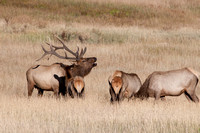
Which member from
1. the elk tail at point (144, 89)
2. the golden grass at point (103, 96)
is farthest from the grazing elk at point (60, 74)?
the elk tail at point (144, 89)

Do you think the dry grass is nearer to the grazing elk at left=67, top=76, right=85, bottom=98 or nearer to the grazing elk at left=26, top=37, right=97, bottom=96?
the grazing elk at left=26, top=37, right=97, bottom=96

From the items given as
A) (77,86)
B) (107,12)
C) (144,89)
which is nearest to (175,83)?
(144,89)

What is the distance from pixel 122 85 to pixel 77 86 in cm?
104

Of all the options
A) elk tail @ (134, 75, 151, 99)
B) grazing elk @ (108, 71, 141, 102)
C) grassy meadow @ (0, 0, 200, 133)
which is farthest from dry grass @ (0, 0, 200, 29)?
elk tail @ (134, 75, 151, 99)

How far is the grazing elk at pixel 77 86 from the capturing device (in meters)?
11.5

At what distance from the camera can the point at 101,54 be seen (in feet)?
75.4

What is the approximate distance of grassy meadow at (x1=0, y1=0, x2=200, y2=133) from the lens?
29.6 ft

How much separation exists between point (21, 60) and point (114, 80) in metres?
10.9

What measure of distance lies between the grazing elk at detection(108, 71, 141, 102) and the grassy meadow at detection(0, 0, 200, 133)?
24cm

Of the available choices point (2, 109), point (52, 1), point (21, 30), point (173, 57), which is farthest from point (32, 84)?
point (52, 1)

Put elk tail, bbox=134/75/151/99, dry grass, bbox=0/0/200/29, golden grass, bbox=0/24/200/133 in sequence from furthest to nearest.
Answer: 1. dry grass, bbox=0/0/200/29
2. elk tail, bbox=134/75/151/99
3. golden grass, bbox=0/24/200/133

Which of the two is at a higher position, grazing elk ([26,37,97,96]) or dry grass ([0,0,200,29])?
dry grass ([0,0,200,29])

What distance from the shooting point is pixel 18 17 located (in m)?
34.5

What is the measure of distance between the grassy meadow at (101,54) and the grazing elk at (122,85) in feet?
0.78
